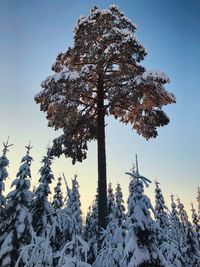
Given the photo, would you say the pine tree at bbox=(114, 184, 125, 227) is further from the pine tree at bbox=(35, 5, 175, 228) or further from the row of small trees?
the pine tree at bbox=(35, 5, 175, 228)

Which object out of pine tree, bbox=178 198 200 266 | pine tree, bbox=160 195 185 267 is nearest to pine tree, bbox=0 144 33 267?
pine tree, bbox=160 195 185 267

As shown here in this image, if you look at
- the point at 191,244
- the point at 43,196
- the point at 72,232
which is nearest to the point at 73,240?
the point at 72,232

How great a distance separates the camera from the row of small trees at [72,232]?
5.45 m

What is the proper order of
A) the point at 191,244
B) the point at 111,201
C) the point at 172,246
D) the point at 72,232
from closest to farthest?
1. the point at 72,232
2. the point at 172,246
3. the point at 111,201
4. the point at 191,244

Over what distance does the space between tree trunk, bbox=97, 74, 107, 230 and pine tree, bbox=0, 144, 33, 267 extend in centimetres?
322

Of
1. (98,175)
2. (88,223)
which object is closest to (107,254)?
(98,175)

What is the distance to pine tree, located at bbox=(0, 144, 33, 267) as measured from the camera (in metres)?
13.5

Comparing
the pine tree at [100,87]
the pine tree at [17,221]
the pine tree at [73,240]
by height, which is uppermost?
the pine tree at [100,87]

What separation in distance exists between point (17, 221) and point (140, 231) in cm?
905

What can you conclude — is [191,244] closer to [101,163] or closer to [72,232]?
[101,163]

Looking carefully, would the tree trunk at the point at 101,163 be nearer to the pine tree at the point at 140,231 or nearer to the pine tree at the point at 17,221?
the pine tree at the point at 17,221

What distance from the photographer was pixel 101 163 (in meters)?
14.0

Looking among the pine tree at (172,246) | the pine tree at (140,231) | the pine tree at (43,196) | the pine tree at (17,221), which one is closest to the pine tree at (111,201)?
the pine tree at (43,196)

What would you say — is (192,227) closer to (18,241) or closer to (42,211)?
(42,211)
